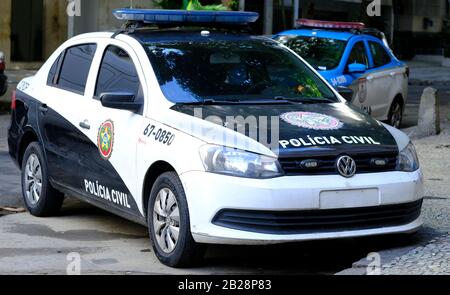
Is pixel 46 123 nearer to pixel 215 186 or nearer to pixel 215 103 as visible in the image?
pixel 215 103

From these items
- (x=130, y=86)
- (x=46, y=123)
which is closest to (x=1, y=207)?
(x=46, y=123)

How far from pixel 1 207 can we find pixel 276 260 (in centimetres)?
321

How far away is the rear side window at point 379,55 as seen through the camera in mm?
15297

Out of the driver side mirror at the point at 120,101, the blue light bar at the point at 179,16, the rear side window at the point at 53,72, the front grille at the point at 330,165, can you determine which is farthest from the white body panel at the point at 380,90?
the front grille at the point at 330,165

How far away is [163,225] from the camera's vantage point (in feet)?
22.4

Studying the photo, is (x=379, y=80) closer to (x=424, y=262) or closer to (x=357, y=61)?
(x=357, y=61)

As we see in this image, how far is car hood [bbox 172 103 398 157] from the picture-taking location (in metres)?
6.52

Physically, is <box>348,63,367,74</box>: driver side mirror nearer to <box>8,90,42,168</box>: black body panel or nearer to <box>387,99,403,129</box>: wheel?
<box>387,99,403,129</box>: wheel

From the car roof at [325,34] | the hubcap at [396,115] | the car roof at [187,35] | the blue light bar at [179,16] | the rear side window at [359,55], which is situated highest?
the blue light bar at [179,16]

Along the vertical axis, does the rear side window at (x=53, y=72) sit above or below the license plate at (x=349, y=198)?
above

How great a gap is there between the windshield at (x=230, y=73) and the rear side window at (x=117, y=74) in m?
0.22

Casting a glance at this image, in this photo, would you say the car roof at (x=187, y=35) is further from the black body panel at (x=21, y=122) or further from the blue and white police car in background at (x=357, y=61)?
the blue and white police car in background at (x=357, y=61)

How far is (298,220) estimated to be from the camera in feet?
21.1

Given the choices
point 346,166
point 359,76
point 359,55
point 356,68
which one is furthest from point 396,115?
point 346,166
